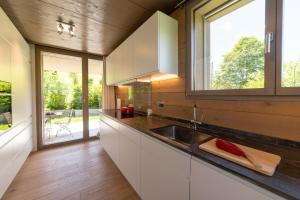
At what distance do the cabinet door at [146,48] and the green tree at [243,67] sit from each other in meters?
0.76

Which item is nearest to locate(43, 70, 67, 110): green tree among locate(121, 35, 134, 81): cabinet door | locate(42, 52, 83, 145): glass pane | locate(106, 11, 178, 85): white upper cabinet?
locate(42, 52, 83, 145): glass pane

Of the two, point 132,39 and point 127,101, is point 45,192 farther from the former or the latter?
point 132,39

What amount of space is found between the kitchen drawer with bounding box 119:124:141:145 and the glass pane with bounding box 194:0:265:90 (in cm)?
95

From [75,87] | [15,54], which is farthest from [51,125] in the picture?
[15,54]

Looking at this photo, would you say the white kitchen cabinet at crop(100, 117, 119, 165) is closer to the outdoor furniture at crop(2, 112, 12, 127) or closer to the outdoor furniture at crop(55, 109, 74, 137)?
the outdoor furniture at crop(2, 112, 12, 127)

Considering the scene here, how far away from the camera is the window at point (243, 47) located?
1038 mm

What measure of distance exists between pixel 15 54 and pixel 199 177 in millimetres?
2817

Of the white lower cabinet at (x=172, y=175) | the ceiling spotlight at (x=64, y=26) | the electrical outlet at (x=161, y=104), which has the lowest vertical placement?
the white lower cabinet at (x=172, y=175)

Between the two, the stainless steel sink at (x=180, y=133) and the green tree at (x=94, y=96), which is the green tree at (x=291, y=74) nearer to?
the stainless steel sink at (x=180, y=133)

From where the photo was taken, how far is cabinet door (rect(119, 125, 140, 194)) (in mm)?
1598

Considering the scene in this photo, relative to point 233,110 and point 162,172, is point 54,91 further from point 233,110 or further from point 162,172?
point 233,110

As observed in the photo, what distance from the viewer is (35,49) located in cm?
304

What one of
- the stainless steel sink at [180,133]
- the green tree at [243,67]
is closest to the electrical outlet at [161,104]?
the stainless steel sink at [180,133]

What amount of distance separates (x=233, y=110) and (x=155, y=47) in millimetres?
1083
